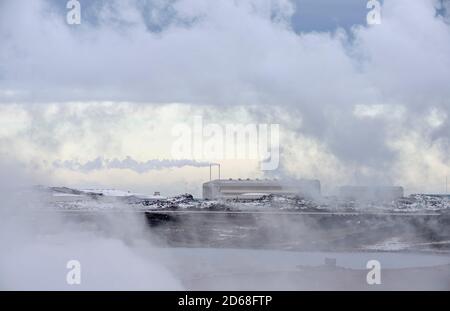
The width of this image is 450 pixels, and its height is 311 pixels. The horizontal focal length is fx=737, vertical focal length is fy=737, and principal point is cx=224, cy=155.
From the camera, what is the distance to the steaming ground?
1816 cm

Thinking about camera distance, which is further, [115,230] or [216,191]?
[216,191]

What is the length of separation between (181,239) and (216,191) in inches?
249

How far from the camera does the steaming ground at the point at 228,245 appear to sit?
18.2 meters

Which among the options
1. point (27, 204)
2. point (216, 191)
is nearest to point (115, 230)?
point (216, 191)

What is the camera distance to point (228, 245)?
45.9 metres

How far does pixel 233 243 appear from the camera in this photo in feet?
153

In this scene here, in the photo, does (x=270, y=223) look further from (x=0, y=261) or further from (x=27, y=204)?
(x=0, y=261)

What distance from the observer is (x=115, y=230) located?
34500 mm
